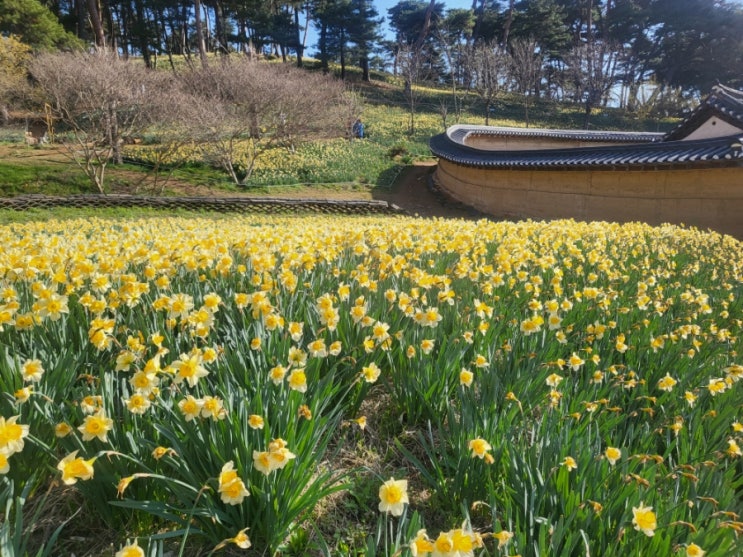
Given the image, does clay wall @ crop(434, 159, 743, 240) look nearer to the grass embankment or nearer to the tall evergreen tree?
the grass embankment

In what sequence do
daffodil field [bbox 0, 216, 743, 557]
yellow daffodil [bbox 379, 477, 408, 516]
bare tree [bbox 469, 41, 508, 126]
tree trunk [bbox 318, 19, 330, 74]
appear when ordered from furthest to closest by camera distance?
tree trunk [bbox 318, 19, 330, 74] → bare tree [bbox 469, 41, 508, 126] → daffodil field [bbox 0, 216, 743, 557] → yellow daffodil [bbox 379, 477, 408, 516]

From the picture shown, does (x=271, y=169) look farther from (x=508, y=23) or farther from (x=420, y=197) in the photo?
(x=508, y=23)

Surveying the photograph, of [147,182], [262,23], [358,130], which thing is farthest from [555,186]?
[262,23]

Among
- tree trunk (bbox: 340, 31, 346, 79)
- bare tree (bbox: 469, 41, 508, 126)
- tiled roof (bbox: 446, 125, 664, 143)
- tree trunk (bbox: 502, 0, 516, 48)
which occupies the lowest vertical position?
tiled roof (bbox: 446, 125, 664, 143)

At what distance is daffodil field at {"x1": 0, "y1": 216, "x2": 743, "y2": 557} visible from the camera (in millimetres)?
1258

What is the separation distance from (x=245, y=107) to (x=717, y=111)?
17.0m

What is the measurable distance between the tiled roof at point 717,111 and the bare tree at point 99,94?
18007mm

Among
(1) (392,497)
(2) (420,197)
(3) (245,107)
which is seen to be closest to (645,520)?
(1) (392,497)

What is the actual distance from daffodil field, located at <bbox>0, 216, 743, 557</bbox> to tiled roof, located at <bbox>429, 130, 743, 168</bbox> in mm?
9039

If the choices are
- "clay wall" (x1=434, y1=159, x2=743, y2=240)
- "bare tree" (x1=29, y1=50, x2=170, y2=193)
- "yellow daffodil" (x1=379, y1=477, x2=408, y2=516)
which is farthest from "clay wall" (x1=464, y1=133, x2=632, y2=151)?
"yellow daffodil" (x1=379, y1=477, x2=408, y2=516)

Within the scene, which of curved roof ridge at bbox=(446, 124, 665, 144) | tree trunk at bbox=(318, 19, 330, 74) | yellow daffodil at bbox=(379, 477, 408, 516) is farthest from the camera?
tree trunk at bbox=(318, 19, 330, 74)

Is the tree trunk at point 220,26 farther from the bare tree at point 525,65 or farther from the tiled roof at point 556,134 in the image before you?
the tiled roof at point 556,134

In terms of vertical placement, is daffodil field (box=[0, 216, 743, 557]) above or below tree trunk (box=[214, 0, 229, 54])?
below

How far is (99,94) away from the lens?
14906 millimetres
